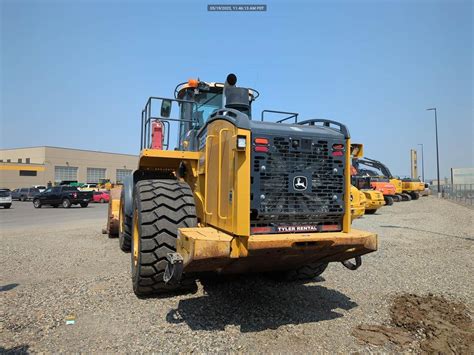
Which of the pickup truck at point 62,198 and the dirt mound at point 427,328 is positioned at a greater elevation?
the pickup truck at point 62,198

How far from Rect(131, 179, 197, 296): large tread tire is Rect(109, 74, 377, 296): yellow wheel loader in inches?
0.5

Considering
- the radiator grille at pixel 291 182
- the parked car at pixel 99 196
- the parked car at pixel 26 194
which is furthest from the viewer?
the parked car at pixel 26 194

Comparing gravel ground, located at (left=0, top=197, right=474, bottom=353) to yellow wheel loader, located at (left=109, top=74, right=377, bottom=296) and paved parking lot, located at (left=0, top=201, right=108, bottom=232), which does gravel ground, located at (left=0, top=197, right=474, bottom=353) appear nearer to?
yellow wheel loader, located at (left=109, top=74, right=377, bottom=296)

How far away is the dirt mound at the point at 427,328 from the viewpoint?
378cm

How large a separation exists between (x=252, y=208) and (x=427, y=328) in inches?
93.8

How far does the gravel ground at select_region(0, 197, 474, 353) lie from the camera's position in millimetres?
3697

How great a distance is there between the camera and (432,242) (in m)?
10.1

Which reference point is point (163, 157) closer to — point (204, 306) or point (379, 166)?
point (204, 306)

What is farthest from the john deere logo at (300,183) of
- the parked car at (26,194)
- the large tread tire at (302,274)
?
the parked car at (26,194)

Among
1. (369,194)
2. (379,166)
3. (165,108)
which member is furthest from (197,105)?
(379,166)

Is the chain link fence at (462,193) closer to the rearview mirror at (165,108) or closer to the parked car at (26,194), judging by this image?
the rearview mirror at (165,108)

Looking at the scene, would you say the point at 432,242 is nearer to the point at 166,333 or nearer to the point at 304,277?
the point at 304,277

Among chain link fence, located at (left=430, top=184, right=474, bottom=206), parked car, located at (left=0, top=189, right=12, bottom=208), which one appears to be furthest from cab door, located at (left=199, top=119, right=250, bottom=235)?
parked car, located at (left=0, top=189, right=12, bottom=208)

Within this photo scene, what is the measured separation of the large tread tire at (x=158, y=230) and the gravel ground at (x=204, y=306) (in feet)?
0.91
